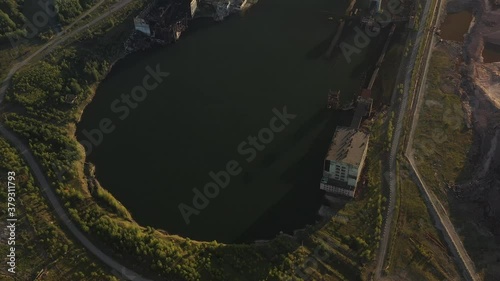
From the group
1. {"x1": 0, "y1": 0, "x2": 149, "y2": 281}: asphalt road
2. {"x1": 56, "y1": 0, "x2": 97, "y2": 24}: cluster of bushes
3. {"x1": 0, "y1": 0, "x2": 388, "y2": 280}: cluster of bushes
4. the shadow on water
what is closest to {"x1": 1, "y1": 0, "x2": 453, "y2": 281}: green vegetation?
{"x1": 0, "y1": 0, "x2": 388, "y2": 280}: cluster of bushes

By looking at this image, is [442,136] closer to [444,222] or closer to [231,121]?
[444,222]

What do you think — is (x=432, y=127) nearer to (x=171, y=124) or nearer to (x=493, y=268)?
(x=493, y=268)

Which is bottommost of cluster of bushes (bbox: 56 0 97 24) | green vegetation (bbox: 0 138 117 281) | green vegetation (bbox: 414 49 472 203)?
green vegetation (bbox: 414 49 472 203)

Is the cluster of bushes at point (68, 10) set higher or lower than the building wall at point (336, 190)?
higher

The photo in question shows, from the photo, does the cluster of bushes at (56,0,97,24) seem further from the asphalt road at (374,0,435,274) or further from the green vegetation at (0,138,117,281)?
the asphalt road at (374,0,435,274)

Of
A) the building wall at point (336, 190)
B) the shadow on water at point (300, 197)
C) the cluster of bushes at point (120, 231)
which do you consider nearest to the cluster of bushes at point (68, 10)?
the cluster of bushes at point (120, 231)

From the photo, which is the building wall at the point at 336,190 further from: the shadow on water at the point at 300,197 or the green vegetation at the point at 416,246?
the green vegetation at the point at 416,246
